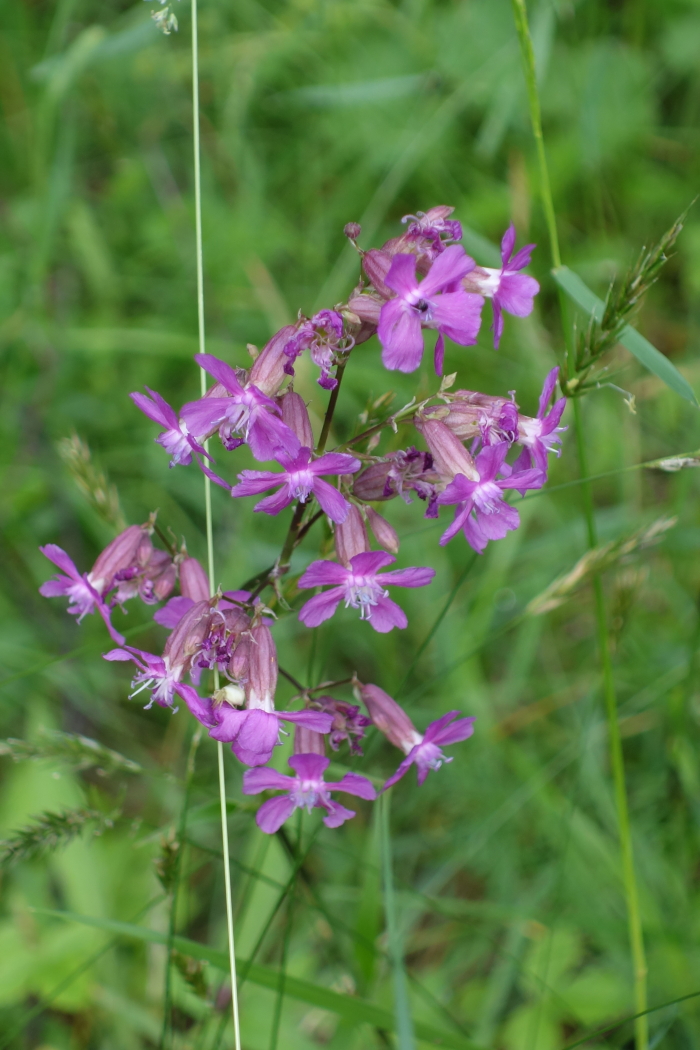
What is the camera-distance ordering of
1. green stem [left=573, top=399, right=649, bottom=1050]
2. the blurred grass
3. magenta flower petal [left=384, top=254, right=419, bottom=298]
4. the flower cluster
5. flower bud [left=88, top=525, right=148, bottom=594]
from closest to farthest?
magenta flower petal [left=384, top=254, right=419, bottom=298] → the flower cluster → flower bud [left=88, top=525, right=148, bottom=594] → green stem [left=573, top=399, right=649, bottom=1050] → the blurred grass

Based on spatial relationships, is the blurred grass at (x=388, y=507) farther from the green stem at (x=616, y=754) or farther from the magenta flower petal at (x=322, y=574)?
the magenta flower petal at (x=322, y=574)

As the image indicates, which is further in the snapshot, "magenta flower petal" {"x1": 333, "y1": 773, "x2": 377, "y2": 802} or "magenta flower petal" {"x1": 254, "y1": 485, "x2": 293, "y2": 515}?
"magenta flower petal" {"x1": 333, "y1": 773, "x2": 377, "y2": 802}

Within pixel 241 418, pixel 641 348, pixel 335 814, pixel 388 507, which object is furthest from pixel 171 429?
pixel 388 507

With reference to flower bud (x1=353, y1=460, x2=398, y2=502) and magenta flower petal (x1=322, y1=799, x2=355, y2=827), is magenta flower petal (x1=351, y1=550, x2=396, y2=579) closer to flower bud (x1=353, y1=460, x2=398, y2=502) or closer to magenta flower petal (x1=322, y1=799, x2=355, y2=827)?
flower bud (x1=353, y1=460, x2=398, y2=502)

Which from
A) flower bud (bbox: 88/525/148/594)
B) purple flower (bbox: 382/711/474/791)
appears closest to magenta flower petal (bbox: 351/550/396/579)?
purple flower (bbox: 382/711/474/791)

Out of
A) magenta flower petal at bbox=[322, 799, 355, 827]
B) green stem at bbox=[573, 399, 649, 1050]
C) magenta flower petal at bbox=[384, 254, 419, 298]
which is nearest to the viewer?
magenta flower petal at bbox=[384, 254, 419, 298]

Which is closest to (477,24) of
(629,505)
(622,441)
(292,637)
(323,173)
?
(323,173)

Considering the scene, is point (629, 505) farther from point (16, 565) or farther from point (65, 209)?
point (65, 209)
